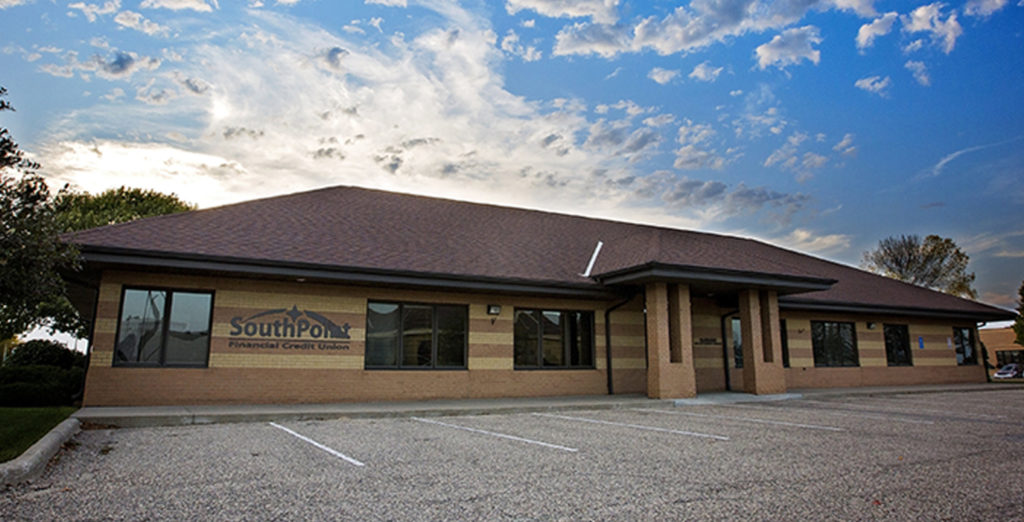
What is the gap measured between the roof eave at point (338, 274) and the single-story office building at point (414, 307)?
1.5 inches

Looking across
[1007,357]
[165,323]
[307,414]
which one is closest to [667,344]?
[307,414]

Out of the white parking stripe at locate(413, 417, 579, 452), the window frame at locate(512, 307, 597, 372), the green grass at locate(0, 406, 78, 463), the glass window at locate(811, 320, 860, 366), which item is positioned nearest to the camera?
the green grass at locate(0, 406, 78, 463)

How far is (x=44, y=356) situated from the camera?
17.7 m

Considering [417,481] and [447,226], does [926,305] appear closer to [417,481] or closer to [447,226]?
[447,226]

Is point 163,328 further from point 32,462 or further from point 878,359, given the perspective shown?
Answer: point 878,359

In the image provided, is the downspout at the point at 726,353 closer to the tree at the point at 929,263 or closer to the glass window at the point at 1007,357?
the tree at the point at 929,263

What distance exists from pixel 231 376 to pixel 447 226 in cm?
729

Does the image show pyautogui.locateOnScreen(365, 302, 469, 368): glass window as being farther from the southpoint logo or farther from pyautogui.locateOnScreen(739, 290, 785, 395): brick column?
pyautogui.locateOnScreen(739, 290, 785, 395): brick column

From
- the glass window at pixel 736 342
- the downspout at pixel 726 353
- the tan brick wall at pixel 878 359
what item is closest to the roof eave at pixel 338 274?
the downspout at pixel 726 353

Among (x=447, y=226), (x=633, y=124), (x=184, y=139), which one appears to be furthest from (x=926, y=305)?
(x=184, y=139)

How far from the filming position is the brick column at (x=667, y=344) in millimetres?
14367

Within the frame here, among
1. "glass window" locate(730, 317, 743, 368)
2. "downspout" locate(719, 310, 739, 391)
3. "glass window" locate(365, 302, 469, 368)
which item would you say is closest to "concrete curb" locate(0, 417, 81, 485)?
"glass window" locate(365, 302, 469, 368)

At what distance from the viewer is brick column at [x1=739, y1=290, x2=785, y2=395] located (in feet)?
51.6

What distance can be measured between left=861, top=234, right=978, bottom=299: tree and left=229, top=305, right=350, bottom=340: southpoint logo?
160ft
